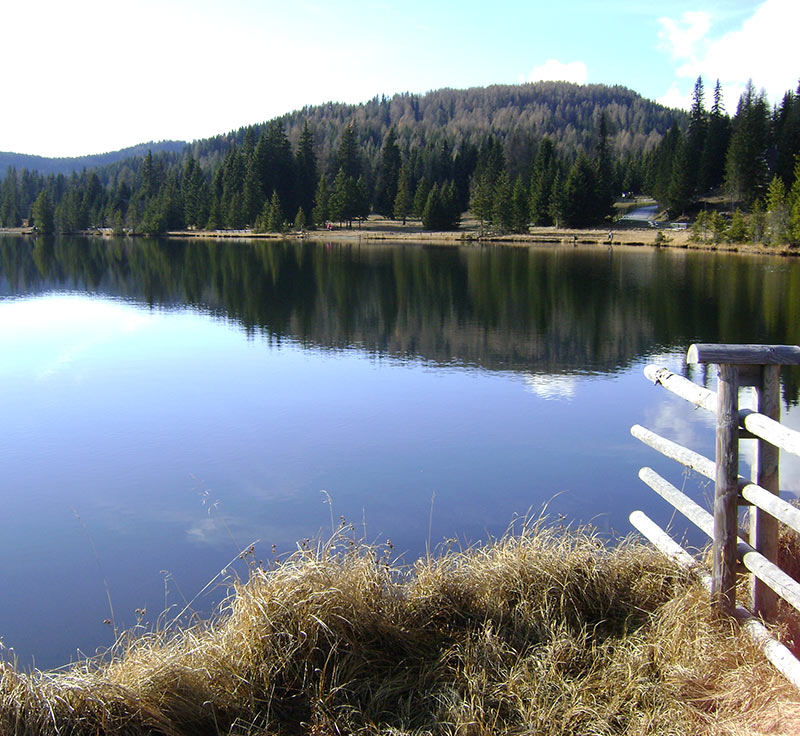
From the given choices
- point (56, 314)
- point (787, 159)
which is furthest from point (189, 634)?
point (787, 159)

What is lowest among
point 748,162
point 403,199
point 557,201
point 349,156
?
point 557,201

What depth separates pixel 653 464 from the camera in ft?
36.0

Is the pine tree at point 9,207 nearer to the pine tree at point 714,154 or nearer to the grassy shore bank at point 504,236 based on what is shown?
the grassy shore bank at point 504,236

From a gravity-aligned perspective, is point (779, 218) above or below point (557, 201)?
below

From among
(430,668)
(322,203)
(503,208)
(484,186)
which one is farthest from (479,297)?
(322,203)

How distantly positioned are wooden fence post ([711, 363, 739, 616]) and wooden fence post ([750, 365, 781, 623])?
0.13 metres

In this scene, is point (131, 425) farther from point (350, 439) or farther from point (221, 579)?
point (221, 579)

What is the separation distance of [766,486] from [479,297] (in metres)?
26.4

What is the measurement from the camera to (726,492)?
485 cm

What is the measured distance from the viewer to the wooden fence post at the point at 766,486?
4746 millimetres

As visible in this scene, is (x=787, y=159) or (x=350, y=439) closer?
(x=350, y=439)

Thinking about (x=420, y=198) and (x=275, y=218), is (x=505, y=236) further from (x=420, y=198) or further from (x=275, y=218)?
(x=275, y=218)

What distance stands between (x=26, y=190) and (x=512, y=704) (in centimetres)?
16309

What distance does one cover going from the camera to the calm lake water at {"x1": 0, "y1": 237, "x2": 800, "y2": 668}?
8.24 meters
